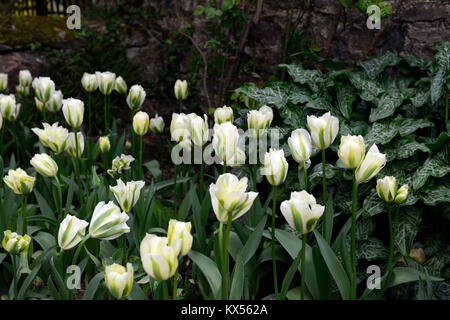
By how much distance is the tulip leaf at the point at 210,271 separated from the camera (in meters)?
1.55

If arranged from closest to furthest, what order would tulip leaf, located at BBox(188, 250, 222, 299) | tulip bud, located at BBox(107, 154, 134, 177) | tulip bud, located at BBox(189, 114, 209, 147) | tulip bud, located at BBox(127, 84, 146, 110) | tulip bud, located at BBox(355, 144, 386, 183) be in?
tulip bud, located at BBox(355, 144, 386, 183), tulip leaf, located at BBox(188, 250, 222, 299), tulip bud, located at BBox(189, 114, 209, 147), tulip bud, located at BBox(107, 154, 134, 177), tulip bud, located at BBox(127, 84, 146, 110)

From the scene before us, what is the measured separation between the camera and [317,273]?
1657 mm

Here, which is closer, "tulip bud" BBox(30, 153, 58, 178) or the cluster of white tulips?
the cluster of white tulips

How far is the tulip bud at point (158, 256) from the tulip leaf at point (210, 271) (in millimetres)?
474

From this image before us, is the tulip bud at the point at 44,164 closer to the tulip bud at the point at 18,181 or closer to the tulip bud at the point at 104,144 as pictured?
the tulip bud at the point at 18,181

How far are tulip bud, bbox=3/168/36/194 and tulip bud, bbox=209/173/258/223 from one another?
76 centimetres

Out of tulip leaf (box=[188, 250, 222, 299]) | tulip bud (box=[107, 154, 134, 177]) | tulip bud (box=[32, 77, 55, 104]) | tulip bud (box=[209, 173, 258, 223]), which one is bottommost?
tulip leaf (box=[188, 250, 222, 299])

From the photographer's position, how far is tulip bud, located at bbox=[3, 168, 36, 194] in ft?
5.23

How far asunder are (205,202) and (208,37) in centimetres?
208

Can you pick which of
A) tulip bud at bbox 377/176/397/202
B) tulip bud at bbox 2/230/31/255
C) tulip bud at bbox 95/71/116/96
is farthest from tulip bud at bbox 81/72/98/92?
tulip bud at bbox 377/176/397/202

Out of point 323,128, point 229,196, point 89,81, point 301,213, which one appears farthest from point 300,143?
point 89,81

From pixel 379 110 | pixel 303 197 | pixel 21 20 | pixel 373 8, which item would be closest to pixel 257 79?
pixel 373 8

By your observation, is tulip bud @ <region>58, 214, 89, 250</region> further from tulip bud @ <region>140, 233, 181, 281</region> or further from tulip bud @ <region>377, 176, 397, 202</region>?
tulip bud @ <region>377, 176, 397, 202</region>

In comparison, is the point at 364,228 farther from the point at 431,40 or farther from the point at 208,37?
the point at 208,37
